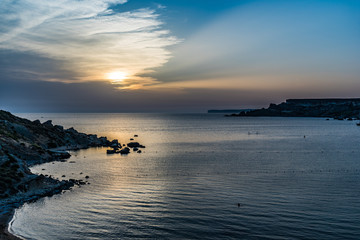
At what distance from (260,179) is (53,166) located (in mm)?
45549

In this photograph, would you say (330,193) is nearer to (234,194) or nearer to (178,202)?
(234,194)

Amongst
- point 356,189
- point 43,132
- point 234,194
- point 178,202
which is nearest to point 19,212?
point 178,202

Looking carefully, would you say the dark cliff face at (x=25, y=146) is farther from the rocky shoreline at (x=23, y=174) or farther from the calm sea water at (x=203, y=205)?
the calm sea water at (x=203, y=205)

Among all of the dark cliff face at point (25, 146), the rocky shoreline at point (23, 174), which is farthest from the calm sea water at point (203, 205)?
the dark cliff face at point (25, 146)

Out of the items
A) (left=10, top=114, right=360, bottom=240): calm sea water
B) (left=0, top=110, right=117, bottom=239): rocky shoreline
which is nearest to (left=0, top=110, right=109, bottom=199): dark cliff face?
(left=0, top=110, right=117, bottom=239): rocky shoreline

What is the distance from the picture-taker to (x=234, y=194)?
39844mm

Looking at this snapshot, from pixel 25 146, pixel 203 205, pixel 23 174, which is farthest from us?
pixel 25 146

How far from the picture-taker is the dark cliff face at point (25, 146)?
133ft

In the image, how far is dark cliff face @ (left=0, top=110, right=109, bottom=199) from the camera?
40.6 metres

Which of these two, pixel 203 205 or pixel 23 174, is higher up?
pixel 23 174

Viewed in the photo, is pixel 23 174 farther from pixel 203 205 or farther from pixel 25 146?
pixel 25 146

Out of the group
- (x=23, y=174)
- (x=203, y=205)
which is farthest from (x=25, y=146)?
(x=203, y=205)

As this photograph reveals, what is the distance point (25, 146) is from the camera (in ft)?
240

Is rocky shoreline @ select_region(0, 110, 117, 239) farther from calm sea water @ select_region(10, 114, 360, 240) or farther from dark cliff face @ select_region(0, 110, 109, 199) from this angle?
calm sea water @ select_region(10, 114, 360, 240)
